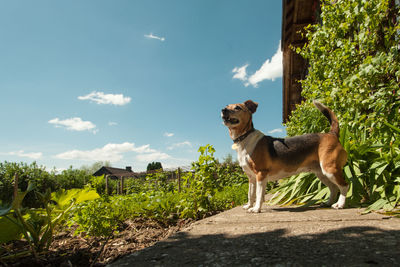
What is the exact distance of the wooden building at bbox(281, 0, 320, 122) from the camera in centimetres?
1030

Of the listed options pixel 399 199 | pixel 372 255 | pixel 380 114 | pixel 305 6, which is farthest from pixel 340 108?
pixel 305 6

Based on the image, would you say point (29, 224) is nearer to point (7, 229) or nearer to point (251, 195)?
point (7, 229)

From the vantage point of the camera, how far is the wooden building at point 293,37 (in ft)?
33.8

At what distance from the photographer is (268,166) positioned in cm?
307

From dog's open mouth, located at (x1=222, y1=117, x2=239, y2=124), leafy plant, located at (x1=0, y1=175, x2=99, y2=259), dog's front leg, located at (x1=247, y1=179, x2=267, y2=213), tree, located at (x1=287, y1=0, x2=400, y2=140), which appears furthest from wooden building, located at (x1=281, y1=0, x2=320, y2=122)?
leafy plant, located at (x1=0, y1=175, x2=99, y2=259)

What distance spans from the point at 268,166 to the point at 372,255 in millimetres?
1808

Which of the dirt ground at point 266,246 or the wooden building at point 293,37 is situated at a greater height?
the wooden building at point 293,37

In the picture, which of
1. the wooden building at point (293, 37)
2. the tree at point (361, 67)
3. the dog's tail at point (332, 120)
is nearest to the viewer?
the dog's tail at point (332, 120)

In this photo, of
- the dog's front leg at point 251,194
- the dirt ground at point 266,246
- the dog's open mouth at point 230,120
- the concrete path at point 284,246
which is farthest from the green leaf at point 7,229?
the dog's front leg at point 251,194

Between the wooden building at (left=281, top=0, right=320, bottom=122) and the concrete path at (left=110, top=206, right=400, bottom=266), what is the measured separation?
23.1ft

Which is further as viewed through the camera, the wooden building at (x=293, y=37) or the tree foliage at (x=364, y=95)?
the wooden building at (x=293, y=37)

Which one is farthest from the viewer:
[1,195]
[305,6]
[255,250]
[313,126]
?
[305,6]

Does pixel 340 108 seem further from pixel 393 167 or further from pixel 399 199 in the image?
pixel 399 199

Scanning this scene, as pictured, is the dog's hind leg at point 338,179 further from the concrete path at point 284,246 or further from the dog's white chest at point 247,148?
the dog's white chest at point 247,148
